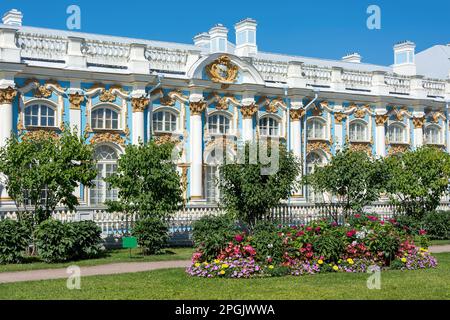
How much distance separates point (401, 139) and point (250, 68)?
9.72 m

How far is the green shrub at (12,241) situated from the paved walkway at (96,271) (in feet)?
5.70

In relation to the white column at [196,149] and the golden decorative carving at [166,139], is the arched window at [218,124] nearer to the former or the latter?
the white column at [196,149]

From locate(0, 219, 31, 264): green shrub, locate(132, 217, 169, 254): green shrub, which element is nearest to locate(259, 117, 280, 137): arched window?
locate(132, 217, 169, 254): green shrub

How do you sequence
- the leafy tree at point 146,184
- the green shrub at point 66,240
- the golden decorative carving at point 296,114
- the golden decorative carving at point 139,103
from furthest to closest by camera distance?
the golden decorative carving at point 296,114
the golden decorative carving at point 139,103
the leafy tree at point 146,184
the green shrub at point 66,240

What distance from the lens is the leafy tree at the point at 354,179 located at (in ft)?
82.2

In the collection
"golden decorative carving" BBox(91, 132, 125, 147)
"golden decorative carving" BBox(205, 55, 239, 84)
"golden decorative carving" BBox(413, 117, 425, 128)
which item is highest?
"golden decorative carving" BBox(205, 55, 239, 84)

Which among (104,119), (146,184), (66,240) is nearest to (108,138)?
(104,119)

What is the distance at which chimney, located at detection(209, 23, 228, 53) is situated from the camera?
3209 cm

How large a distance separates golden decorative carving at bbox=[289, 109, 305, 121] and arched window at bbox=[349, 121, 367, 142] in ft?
11.0

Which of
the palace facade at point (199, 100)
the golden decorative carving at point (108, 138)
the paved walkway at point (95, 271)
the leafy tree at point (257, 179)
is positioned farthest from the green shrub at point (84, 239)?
the golden decorative carving at point (108, 138)

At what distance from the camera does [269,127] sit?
3133 centimetres

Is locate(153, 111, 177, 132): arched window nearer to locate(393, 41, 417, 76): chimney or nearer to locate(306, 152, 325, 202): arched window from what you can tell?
locate(306, 152, 325, 202): arched window
